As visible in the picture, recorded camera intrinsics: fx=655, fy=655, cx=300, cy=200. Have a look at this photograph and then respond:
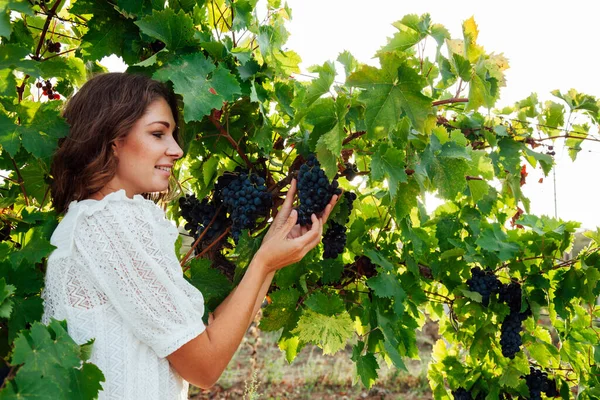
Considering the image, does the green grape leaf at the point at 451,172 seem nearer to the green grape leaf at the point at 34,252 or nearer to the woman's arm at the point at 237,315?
the woman's arm at the point at 237,315

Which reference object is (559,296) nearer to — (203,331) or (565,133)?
(565,133)

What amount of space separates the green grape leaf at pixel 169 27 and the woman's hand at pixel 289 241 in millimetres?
516

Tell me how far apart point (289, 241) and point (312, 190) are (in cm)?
14

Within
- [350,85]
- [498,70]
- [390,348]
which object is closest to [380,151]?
[350,85]

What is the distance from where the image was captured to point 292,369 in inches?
283

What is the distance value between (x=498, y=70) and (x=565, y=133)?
0.92 meters

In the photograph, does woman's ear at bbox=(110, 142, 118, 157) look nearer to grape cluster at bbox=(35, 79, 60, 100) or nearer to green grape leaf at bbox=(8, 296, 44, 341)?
green grape leaf at bbox=(8, 296, 44, 341)

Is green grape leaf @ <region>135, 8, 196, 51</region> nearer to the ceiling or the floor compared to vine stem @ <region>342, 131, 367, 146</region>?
nearer to the ceiling

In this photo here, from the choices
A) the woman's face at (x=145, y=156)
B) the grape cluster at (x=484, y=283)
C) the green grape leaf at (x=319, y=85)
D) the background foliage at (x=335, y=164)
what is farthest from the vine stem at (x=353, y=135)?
the grape cluster at (x=484, y=283)

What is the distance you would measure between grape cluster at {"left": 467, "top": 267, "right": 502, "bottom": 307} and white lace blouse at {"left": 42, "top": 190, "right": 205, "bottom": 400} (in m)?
1.27

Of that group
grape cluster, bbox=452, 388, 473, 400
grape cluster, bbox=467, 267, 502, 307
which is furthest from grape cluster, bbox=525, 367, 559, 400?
grape cluster, bbox=467, 267, 502, 307

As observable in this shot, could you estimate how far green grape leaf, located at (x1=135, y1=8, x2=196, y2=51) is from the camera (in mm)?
1576

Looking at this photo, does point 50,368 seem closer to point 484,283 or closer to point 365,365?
point 365,365

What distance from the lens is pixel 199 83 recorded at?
156cm
